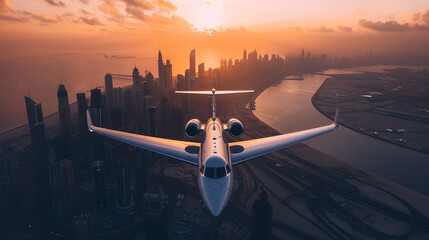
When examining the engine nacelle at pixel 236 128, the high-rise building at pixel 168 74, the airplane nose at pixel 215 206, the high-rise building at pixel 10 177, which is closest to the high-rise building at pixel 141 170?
the engine nacelle at pixel 236 128

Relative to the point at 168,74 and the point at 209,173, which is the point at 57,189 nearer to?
the point at 209,173

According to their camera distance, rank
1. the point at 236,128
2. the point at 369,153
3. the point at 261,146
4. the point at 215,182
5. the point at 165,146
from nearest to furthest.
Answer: the point at 215,182
the point at 165,146
the point at 261,146
the point at 236,128
the point at 369,153

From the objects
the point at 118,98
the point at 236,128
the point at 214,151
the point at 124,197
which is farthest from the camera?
the point at 118,98

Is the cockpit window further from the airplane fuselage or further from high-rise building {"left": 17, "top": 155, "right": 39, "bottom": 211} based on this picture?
high-rise building {"left": 17, "top": 155, "right": 39, "bottom": 211}

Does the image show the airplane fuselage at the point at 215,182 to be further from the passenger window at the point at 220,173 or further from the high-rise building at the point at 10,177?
the high-rise building at the point at 10,177

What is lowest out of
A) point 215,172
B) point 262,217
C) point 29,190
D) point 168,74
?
point 29,190

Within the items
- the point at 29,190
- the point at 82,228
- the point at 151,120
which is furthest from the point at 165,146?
the point at 151,120
